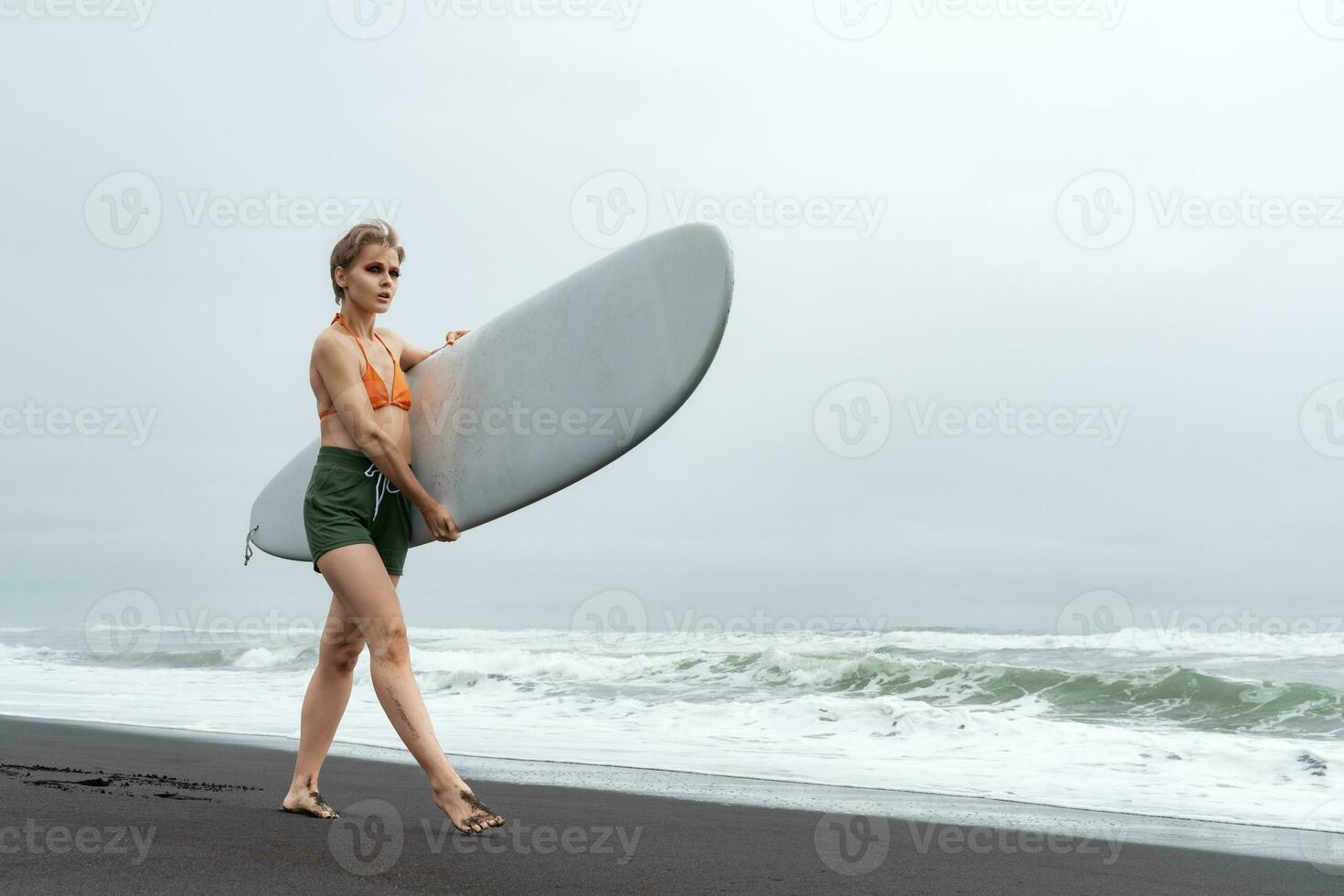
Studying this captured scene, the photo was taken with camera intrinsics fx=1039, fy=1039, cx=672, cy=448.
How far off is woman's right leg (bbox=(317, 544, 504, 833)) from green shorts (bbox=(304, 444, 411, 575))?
38mm

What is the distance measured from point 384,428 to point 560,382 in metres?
0.45

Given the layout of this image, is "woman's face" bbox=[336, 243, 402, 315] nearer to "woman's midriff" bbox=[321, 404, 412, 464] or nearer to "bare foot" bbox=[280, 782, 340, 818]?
"woman's midriff" bbox=[321, 404, 412, 464]

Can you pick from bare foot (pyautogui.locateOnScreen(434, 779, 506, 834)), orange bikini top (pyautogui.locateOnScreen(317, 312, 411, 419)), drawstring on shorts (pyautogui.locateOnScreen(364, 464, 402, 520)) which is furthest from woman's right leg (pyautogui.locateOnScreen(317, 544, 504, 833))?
orange bikini top (pyautogui.locateOnScreen(317, 312, 411, 419))

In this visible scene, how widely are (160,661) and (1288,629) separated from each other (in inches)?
472

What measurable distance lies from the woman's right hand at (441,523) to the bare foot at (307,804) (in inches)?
25.0

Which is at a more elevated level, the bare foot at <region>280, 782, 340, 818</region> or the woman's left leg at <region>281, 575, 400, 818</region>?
the woman's left leg at <region>281, 575, 400, 818</region>

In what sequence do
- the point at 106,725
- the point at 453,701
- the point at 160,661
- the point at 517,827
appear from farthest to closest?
the point at 160,661 < the point at 453,701 < the point at 106,725 < the point at 517,827

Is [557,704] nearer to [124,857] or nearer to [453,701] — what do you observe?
[453,701]

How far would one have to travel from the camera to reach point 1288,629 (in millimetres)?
9789

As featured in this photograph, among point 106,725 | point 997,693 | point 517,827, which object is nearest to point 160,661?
point 106,725

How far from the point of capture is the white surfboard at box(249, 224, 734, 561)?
2361 mm

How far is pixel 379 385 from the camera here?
230cm

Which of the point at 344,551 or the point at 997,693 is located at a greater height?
the point at 344,551

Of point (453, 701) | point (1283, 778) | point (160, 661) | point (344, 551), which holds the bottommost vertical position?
point (160, 661)
